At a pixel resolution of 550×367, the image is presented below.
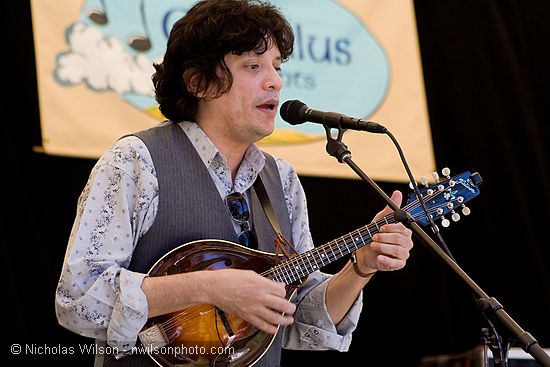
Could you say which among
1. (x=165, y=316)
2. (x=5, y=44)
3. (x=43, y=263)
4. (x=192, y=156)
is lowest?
(x=43, y=263)

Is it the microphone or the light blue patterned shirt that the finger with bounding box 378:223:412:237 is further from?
the light blue patterned shirt

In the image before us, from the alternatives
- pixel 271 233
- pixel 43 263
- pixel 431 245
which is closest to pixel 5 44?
pixel 43 263

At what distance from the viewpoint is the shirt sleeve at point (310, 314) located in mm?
2459

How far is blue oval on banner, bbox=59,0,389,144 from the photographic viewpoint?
331 cm

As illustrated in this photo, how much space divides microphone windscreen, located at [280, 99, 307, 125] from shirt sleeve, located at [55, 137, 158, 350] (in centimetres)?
39

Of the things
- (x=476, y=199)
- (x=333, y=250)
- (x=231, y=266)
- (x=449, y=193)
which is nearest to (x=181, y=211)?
(x=231, y=266)

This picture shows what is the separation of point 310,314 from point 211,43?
849 millimetres

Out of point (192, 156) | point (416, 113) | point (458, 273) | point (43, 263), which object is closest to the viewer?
point (458, 273)

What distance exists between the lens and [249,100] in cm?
241

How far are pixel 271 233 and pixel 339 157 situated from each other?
0.42 metres

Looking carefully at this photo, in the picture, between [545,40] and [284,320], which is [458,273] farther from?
[545,40]

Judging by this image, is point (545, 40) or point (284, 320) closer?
point (284, 320)

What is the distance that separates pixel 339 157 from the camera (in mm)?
2102

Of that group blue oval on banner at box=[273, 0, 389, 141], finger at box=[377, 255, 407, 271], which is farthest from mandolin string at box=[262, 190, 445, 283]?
blue oval on banner at box=[273, 0, 389, 141]
